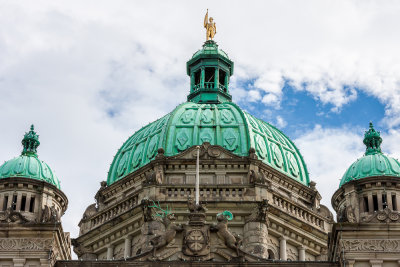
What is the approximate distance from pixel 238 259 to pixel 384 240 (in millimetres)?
6072

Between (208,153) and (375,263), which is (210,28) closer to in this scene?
(208,153)

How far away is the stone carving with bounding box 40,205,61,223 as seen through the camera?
45.1m

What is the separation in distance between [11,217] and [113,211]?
1284 cm

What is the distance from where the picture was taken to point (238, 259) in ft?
145

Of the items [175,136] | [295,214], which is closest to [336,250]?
[295,214]

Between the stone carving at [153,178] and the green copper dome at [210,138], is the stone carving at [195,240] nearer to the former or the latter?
the stone carving at [153,178]

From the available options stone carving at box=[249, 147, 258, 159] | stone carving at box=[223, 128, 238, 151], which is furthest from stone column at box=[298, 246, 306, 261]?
stone carving at box=[223, 128, 238, 151]

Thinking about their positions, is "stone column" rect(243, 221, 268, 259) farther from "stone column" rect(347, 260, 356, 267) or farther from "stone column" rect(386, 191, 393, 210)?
"stone column" rect(347, 260, 356, 267)

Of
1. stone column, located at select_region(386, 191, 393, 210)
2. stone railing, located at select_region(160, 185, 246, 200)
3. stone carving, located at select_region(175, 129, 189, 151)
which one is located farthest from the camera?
stone carving, located at select_region(175, 129, 189, 151)

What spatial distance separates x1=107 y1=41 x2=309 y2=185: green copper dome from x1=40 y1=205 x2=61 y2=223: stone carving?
13.8 metres

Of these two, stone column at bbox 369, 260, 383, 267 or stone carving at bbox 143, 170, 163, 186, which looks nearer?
stone column at bbox 369, 260, 383, 267

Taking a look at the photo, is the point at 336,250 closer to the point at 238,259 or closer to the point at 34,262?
the point at 238,259

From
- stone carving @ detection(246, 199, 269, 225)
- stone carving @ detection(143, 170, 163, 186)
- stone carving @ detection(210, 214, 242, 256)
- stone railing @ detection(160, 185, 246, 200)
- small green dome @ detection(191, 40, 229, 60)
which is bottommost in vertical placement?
stone carving @ detection(210, 214, 242, 256)

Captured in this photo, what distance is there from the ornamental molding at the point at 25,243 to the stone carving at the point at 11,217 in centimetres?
111
